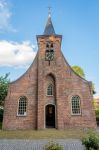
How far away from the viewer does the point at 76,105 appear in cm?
2302

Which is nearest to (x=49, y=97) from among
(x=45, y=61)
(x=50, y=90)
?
(x=50, y=90)

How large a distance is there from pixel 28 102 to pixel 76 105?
20.0 ft

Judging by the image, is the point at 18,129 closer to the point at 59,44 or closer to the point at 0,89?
the point at 59,44

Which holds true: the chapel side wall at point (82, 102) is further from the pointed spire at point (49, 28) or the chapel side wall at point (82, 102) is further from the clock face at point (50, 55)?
the pointed spire at point (49, 28)

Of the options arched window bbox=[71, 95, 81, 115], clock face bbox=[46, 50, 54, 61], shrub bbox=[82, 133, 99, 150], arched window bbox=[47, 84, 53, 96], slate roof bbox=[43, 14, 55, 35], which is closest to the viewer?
shrub bbox=[82, 133, 99, 150]

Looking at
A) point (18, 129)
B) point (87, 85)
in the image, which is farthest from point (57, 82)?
point (18, 129)

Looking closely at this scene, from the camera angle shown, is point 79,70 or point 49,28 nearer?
point 49,28

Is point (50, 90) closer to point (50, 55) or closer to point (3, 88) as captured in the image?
point (50, 55)

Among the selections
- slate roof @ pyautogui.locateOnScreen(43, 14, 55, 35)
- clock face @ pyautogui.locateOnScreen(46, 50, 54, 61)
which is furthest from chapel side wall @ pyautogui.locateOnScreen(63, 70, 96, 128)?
slate roof @ pyautogui.locateOnScreen(43, 14, 55, 35)

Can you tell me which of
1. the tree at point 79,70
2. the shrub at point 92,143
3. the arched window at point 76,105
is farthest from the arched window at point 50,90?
the tree at point 79,70

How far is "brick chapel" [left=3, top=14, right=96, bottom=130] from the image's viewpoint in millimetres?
22266

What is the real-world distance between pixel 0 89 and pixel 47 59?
16.7 metres

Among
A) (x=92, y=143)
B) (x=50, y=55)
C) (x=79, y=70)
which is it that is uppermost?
(x=79, y=70)

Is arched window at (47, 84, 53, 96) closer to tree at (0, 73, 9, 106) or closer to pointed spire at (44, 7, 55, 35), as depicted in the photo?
pointed spire at (44, 7, 55, 35)
